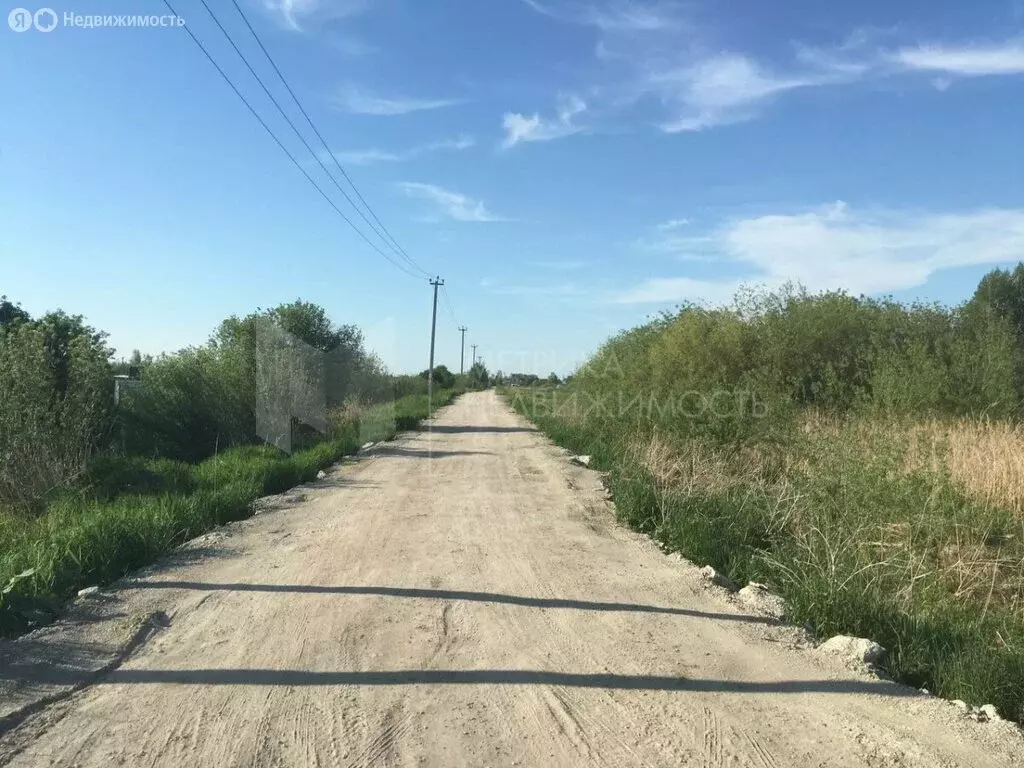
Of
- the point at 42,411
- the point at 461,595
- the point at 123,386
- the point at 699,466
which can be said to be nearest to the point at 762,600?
the point at 461,595

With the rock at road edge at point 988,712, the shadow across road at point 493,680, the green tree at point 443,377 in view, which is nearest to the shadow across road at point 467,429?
the shadow across road at point 493,680

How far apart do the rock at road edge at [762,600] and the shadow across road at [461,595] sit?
0.79 ft

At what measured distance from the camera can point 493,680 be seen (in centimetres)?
459

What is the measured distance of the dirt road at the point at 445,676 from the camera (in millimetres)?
3771

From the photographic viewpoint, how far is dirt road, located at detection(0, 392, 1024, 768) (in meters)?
3.77

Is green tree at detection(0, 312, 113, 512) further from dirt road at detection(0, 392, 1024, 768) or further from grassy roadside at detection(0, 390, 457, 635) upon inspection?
dirt road at detection(0, 392, 1024, 768)

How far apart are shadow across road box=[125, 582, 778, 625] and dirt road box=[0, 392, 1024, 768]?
3cm

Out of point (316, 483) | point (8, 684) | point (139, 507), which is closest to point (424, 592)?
point (8, 684)

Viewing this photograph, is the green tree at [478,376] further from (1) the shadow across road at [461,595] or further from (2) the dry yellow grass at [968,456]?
(1) the shadow across road at [461,595]

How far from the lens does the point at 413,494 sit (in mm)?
12086

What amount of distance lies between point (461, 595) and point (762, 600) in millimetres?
2547

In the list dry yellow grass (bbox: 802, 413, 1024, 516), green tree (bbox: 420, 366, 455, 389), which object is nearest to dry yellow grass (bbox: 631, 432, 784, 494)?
dry yellow grass (bbox: 802, 413, 1024, 516)

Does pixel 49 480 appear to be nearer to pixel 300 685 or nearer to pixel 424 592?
pixel 424 592

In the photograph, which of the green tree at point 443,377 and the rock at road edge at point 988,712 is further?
the green tree at point 443,377
